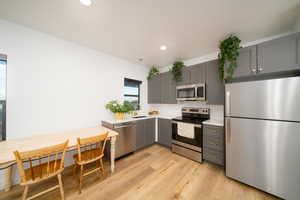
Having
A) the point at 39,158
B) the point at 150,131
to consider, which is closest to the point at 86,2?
the point at 39,158

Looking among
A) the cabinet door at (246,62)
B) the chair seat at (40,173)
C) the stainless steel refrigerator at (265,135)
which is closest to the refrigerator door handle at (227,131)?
the stainless steel refrigerator at (265,135)

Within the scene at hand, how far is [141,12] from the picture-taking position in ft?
4.91

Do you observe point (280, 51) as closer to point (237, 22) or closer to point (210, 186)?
point (237, 22)

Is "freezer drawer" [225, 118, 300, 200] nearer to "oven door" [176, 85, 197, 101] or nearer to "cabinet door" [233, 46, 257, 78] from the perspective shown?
"cabinet door" [233, 46, 257, 78]

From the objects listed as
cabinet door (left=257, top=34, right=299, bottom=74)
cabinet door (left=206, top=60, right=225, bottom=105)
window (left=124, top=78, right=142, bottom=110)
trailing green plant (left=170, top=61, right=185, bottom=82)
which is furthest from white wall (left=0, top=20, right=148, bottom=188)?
cabinet door (left=257, top=34, right=299, bottom=74)

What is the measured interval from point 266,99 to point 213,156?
4.72 feet

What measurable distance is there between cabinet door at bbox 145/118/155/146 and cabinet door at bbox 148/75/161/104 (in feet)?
2.32

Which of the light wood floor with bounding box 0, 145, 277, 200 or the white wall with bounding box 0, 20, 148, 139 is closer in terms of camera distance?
the light wood floor with bounding box 0, 145, 277, 200

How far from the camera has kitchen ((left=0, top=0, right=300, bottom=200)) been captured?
1.46 meters

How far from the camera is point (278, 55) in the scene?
5.26ft

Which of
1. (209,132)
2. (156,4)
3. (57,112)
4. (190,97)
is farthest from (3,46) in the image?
(209,132)

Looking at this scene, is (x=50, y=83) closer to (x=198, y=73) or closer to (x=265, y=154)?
(x=198, y=73)

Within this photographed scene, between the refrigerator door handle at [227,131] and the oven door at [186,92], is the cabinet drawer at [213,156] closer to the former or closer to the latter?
the refrigerator door handle at [227,131]

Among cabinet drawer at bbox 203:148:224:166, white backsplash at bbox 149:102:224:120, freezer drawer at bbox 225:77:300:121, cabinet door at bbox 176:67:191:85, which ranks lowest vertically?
cabinet drawer at bbox 203:148:224:166
